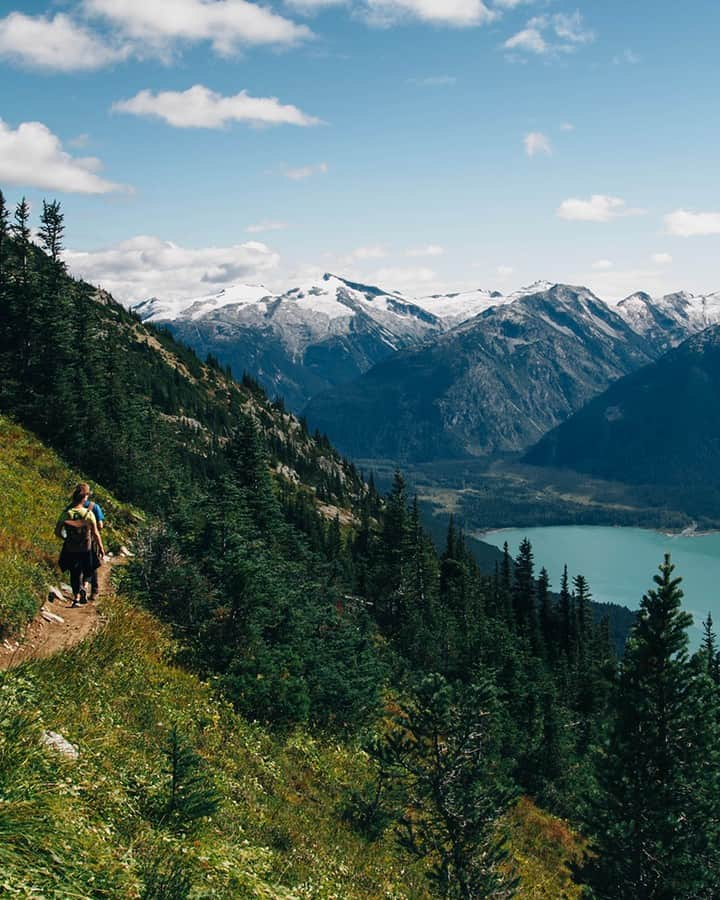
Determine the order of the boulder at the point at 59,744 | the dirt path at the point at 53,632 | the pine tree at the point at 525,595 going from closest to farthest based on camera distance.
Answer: the boulder at the point at 59,744 < the dirt path at the point at 53,632 < the pine tree at the point at 525,595

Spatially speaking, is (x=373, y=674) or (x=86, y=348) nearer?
(x=373, y=674)

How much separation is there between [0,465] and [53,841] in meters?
28.1

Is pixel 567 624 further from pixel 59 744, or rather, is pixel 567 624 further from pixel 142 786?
pixel 59 744

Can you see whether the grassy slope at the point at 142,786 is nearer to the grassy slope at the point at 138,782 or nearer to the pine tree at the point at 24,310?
the grassy slope at the point at 138,782

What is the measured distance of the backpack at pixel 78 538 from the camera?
57.9ft

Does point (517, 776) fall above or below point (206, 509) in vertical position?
below

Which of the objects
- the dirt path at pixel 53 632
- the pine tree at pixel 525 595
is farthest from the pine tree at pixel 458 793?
the pine tree at pixel 525 595

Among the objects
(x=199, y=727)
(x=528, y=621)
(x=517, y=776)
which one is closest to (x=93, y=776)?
(x=199, y=727)

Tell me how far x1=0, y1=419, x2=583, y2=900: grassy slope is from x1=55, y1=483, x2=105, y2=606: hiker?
3.72 feet

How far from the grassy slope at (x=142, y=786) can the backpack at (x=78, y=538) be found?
4.97ft

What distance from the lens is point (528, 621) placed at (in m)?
107

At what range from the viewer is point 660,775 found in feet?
75.7

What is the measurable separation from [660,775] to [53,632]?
20.4 meters

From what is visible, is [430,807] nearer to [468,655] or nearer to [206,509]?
[206,509]
